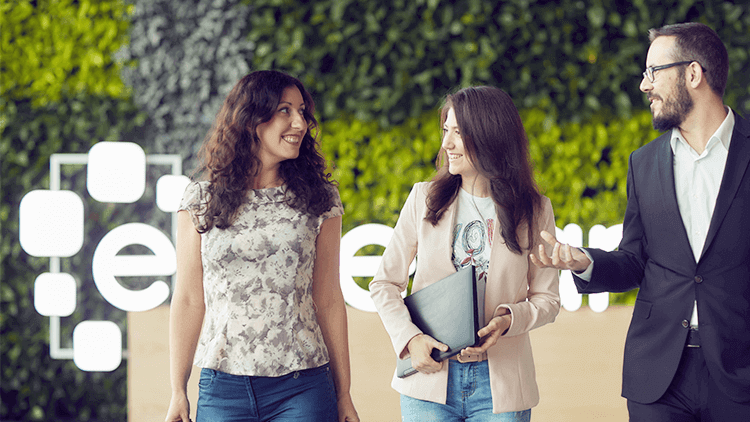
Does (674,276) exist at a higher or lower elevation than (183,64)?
lower

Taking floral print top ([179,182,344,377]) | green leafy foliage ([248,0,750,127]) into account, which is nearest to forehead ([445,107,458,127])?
floral print top ([179,182,344,377])

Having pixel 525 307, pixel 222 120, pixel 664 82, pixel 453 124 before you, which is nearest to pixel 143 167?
pixel 222 120

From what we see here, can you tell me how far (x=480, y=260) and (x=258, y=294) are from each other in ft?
2.28

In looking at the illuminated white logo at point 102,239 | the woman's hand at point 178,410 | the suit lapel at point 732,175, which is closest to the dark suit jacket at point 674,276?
the suit lapel at point 732,175

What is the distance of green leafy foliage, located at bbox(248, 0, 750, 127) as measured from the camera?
→ 140 inches

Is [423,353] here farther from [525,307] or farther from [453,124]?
[453,124]

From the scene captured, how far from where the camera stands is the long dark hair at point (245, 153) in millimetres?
1832

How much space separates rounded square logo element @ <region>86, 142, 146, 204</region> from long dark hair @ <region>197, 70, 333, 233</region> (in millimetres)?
2072

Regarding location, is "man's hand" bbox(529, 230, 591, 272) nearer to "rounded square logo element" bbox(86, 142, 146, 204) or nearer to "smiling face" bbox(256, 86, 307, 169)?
"smiling face" bbox(256, 86, 307, 169)

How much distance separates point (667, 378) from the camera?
5.87 feet

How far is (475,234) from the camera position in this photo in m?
1.87

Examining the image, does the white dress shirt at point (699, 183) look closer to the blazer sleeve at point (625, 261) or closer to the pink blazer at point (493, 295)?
the blazer sleeve at point (625, 261)

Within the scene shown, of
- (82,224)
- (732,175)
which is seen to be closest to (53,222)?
(82,224)

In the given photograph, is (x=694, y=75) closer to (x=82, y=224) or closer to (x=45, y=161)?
(x=82, y=224)
